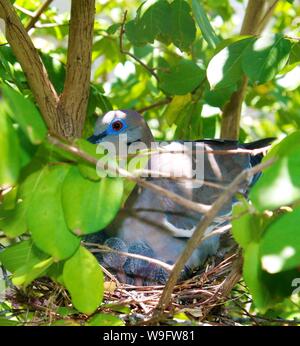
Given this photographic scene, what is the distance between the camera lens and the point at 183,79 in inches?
110

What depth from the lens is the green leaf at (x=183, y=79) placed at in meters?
2.75

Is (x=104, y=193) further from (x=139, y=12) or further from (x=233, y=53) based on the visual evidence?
(x=139, y=12)

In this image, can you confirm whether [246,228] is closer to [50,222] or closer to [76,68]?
[50,222]

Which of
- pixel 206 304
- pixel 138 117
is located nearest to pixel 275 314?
pixel 206 304

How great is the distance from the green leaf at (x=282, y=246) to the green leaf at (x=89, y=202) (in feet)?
1.15

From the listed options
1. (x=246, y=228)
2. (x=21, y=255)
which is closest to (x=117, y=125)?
(x=21, y=255)

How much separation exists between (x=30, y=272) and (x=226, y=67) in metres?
0.92

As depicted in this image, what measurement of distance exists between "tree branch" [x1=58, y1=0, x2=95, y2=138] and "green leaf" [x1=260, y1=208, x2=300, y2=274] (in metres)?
1.17

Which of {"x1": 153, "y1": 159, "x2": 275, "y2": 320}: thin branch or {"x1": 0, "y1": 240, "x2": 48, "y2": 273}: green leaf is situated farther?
{"x1": 0, "y1": 240, "x2": 48, "y2": 273}: green leaf

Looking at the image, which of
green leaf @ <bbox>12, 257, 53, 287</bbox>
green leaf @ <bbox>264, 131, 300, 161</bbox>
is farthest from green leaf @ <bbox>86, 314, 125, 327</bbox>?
green leaf @ <bbox>264, 131, 300, 161</bbox>

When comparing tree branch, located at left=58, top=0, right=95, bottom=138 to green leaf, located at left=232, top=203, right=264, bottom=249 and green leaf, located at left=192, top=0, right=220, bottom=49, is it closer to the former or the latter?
green leaf, located at left=192, top=0, right=220, bottom=49

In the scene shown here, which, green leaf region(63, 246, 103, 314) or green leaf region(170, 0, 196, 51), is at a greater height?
green leaf region(170, 0, 196, 51)

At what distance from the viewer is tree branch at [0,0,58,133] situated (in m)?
2.31
